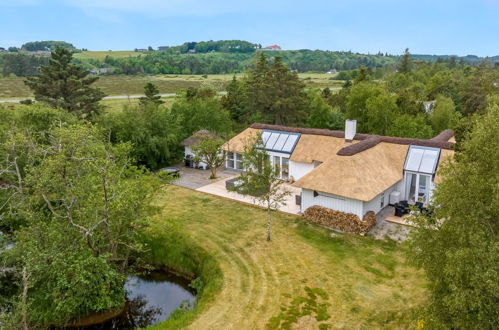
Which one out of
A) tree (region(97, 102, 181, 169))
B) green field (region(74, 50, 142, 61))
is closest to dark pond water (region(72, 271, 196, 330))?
tree (region(97, 102, 181, 169))

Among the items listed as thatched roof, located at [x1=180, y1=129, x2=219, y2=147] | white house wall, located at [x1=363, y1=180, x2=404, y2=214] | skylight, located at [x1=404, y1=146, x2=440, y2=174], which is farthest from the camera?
thatched roof, located at [x1=180, y1=129, x2=219, y2=147]

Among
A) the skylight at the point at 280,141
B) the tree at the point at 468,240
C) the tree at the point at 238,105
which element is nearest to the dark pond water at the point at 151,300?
the tree at the point at 468,240

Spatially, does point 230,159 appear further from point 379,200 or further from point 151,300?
point 151,300

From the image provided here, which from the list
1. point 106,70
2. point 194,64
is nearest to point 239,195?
point 106,70

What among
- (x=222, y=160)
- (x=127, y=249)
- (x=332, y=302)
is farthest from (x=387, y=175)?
(x=127, y=249)

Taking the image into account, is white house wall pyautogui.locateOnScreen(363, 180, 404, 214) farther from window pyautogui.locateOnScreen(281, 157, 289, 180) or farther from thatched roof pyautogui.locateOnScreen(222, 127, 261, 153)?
thatched roof pyautogui.locateOnScreen(222, 127, 261, 153)
